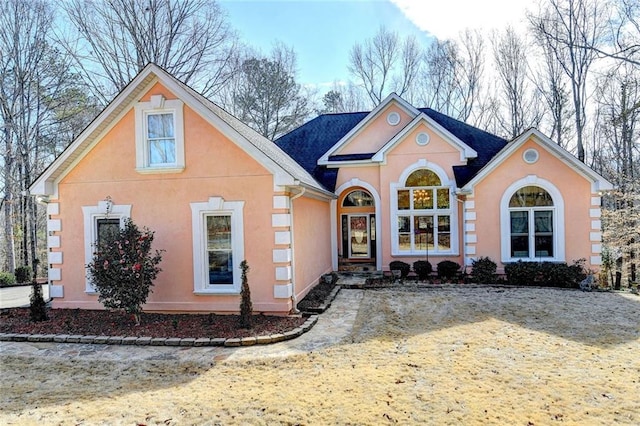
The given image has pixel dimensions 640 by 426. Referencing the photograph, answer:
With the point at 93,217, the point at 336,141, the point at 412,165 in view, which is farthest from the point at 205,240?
the point at 336,141

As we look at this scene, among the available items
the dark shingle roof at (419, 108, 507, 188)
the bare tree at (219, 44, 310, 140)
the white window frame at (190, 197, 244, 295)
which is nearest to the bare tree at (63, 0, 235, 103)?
the bare tree at (219, 44, 310, 140)

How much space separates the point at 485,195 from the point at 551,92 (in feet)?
48.9

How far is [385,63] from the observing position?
2975 centimetres

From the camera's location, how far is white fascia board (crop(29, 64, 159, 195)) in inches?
359

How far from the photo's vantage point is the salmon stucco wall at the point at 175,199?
29.5 ft

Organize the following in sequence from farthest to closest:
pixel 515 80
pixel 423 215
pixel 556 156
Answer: pixel 515 80
pixel 423 215
pixel 556 156

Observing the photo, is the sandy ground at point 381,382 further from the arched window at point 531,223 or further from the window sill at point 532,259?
the arched window at point 531,223

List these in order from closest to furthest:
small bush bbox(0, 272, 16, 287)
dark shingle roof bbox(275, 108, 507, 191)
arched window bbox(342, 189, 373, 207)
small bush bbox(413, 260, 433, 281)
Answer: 1. small bush bbox(413, 260, 433, 281)
2. dark shingle roof bbox(275, 108, 507, 191)
3. small bush bbox(0, 272, 16, 287)
4. arched window bbox(342, 189, 373, 207)

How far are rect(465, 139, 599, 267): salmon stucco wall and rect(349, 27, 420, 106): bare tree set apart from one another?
1785 centimetres

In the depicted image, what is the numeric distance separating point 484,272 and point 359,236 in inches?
212

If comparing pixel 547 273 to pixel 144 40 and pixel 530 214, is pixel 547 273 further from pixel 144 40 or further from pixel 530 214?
pixel 144 40

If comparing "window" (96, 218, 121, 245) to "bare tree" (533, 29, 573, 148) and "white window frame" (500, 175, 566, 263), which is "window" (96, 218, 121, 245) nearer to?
"white window frame" (500, 175, 566, 263)

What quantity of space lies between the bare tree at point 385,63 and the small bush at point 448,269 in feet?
62.0

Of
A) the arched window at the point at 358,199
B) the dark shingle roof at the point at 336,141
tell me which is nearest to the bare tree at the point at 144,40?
the dark shingle roof at the point at 336,141
